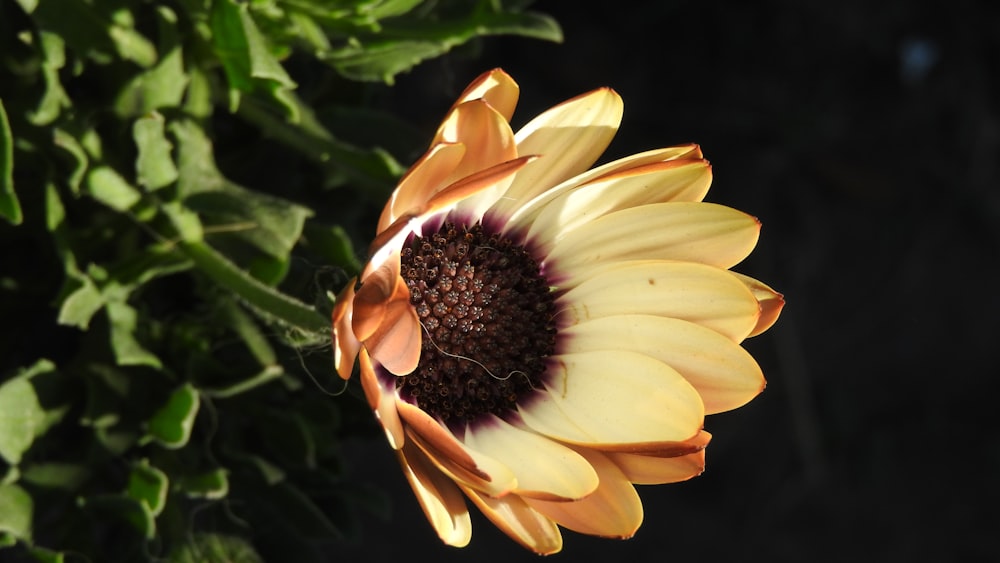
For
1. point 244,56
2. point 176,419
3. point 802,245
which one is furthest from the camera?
point 802,245

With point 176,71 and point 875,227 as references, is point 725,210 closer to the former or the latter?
point 176,71

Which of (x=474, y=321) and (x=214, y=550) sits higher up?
(x=474, y=321)

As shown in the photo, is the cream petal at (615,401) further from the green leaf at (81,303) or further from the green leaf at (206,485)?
the green leaf at (81,303)

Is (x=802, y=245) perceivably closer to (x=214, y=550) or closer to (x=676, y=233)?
(x=676, y=233)

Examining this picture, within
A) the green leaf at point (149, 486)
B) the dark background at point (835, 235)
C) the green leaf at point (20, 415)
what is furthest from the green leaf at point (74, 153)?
the dark background at point (835, 235)

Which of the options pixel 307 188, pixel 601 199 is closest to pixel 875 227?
pixel 307 188

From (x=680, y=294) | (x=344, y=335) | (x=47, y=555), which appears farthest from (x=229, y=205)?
(x=680, y=294)

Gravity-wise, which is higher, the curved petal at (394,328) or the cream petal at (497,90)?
the cream petal at (497,90)
